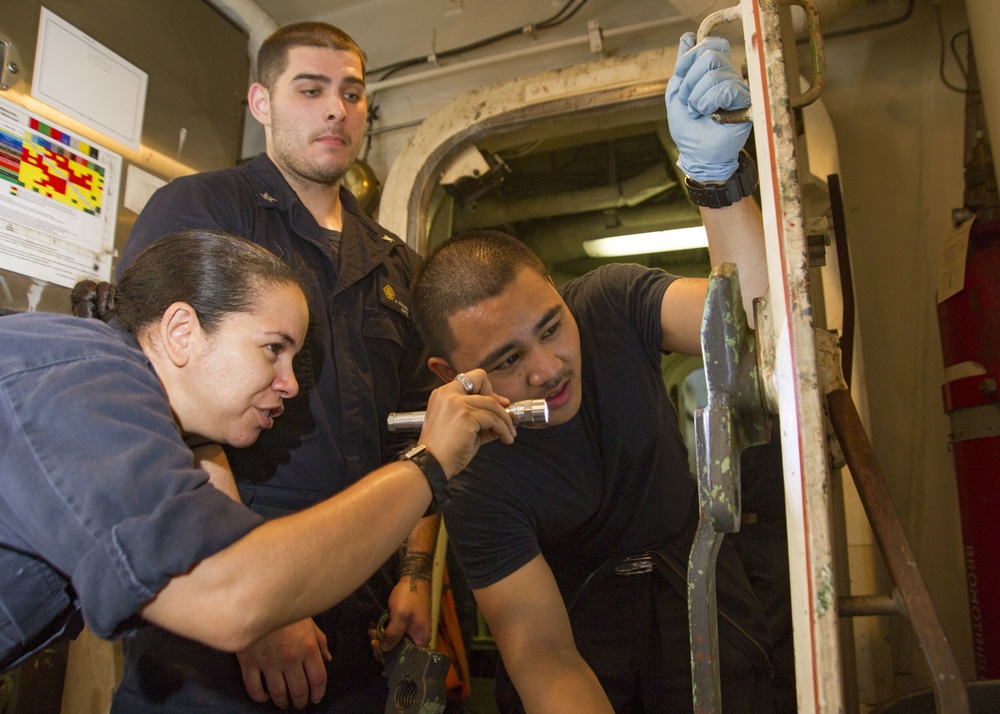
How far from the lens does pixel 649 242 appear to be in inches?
138

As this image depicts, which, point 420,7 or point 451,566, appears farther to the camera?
point 451,566

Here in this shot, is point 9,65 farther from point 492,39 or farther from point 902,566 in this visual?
point 902,566

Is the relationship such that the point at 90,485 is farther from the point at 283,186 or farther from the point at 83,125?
the point at 83,125

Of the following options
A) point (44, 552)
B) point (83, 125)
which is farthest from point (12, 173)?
point (44, 552)

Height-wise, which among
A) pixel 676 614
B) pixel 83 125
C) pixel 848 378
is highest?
pixel 83 125

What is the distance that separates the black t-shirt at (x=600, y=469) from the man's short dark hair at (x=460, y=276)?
20 centimetres

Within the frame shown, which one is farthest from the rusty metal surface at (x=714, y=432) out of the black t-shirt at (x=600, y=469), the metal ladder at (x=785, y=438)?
the black t-shirt at (x=600, y=469)

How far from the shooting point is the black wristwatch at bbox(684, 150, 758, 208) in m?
1.01

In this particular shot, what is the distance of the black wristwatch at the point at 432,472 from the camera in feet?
3.08

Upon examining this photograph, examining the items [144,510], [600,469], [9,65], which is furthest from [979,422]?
[9,65]

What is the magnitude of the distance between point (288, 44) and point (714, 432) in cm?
135

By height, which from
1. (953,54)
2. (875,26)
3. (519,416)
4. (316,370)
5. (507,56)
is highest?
(507,56)

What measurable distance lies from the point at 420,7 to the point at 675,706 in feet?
7.76

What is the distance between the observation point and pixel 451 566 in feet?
9.89
